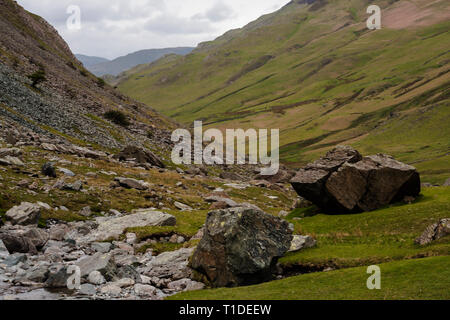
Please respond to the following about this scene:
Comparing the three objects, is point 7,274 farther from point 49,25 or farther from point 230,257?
point 49,25

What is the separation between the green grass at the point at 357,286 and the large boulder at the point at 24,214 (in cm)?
1566

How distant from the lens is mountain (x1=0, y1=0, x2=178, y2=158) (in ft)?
234

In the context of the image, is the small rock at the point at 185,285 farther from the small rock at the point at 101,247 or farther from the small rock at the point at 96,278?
the small rock at the point at 101,247

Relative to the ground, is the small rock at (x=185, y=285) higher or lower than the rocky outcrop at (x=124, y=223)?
lower

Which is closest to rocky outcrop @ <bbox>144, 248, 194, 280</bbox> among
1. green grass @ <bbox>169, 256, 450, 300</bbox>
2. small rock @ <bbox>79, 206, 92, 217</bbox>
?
green grass @ <bbox>169, 256, 450, 300</bbox>

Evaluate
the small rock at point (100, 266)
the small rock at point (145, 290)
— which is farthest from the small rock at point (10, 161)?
the small rock at point (145, 290)

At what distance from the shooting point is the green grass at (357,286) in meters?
19.5

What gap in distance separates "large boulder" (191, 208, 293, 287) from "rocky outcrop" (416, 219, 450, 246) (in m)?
10.5

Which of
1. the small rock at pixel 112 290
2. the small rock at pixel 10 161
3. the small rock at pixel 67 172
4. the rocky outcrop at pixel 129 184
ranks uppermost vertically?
the small rock at pixel 10 161

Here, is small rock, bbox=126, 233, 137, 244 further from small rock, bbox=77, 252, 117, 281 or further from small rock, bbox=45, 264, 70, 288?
small rock, bbox=45, 264, 70, 288

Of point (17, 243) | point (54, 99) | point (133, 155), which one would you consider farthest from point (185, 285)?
point (54, 99)
